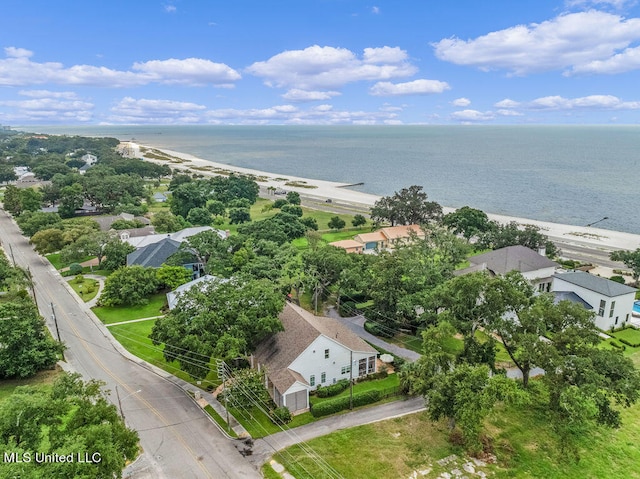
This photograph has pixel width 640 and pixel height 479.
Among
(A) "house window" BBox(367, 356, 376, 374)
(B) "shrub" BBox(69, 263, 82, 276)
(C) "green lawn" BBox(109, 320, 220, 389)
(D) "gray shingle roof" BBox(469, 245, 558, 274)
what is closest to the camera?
(C) "green lawn" BBox(109, 320, 220, 389)

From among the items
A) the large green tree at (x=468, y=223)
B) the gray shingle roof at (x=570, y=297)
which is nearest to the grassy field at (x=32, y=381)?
the gray shingle roof at (x=570, y=297)

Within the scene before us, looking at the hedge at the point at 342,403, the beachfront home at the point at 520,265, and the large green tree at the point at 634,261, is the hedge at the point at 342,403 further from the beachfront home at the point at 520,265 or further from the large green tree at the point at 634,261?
the large green tree at the point at 634,261

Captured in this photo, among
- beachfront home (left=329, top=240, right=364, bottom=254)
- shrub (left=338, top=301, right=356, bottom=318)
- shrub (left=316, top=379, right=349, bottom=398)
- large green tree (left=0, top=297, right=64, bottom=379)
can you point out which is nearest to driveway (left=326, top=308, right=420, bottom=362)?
shrub (left=338, top=301, right=356, bottom=318)

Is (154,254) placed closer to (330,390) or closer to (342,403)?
(330,390)

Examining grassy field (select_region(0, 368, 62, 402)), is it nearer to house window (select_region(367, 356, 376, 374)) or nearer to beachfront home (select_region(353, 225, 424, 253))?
house window (select_region(367, 356, 376, 374))

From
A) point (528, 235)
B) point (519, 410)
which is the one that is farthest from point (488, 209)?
point (519, 410)

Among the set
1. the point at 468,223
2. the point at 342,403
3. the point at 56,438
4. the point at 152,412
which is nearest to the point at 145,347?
the point at 152,412

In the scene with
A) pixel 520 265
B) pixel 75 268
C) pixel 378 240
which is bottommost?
pixel 75 268

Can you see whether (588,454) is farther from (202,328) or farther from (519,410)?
(202,328)
